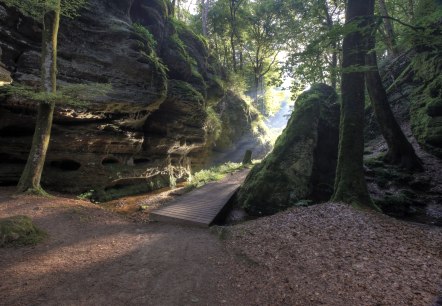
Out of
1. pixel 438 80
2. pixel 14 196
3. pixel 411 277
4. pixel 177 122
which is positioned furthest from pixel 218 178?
pixel 411 277

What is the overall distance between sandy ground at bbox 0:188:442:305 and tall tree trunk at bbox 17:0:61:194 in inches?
73.4

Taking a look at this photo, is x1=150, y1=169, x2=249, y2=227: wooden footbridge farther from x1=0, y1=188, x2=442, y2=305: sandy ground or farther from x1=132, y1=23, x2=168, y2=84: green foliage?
x1=132, y1=23, x2=168, y2=84: green foliage

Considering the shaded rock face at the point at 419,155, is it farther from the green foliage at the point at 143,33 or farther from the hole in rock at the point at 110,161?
the green foliage at the point at 143,33

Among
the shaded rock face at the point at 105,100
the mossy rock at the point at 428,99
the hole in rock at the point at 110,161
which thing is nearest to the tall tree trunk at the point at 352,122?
the mossy rock at the point at 428,99

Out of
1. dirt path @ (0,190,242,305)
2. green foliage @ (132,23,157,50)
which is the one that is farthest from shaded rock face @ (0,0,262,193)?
dirt path @ (0,190,242,305)

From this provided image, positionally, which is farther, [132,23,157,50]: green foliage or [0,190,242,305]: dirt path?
[132,23,157,50]: green foliage

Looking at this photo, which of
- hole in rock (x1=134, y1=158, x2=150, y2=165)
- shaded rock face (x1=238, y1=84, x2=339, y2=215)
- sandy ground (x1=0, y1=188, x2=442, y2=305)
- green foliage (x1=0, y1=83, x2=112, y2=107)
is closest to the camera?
sandy ground (x1=0, y1=188, x2=442, y2=305)

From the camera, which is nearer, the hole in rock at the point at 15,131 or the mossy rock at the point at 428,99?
the mossy rock at the point at 428,99

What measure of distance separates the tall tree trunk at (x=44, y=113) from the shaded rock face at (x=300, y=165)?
908cm

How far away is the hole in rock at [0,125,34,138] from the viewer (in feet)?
40.0

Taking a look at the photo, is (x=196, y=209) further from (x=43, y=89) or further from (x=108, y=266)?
(x=43, y=89)

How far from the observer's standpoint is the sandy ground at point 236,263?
4.57 meters

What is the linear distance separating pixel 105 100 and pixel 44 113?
320cm

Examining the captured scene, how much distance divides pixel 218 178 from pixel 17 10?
15435 mm
